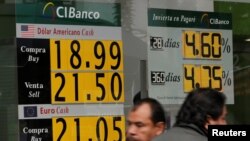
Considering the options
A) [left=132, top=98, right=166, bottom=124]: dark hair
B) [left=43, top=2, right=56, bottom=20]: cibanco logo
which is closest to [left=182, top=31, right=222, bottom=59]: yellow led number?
[left=43, top=2, right=56, bottom=20]: cibanco logo

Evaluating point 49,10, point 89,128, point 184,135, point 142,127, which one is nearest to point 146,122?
point 142,127

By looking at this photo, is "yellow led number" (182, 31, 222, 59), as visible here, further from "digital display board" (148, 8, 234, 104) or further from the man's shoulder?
the man's shoulder

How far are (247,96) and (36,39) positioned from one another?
2.58m

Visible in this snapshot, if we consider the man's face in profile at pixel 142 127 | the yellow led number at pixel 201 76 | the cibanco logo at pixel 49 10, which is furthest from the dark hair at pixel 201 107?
the yellow led number at pixel 201 76

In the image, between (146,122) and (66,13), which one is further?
(66,13)

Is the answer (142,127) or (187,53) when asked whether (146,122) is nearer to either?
(142,127)

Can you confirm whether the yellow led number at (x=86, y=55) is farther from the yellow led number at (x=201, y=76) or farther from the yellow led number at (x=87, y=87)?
the yellow led number at (x=201, y=76)

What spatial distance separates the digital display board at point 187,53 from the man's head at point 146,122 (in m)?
2.48

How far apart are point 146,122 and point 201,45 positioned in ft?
10.0

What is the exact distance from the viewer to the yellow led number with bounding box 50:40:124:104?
21.5 ft

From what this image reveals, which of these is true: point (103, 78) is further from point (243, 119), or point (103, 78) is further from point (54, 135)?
point (243, 119)

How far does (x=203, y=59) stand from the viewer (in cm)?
737

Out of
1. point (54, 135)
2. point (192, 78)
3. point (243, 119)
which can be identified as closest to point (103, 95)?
point (54, 135)

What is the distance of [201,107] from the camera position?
11.9 ft
